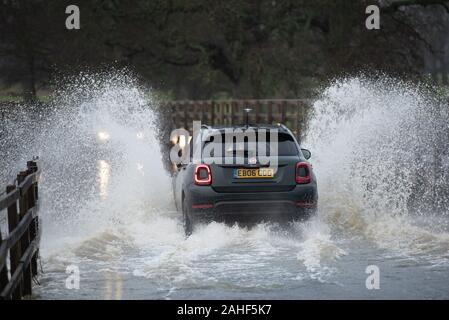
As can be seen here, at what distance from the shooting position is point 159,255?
11875mm

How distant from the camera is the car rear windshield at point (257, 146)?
1336cm

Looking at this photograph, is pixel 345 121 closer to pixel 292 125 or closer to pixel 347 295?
pixel 292 125

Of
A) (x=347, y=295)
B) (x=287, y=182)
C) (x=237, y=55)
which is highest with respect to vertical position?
(x=237, y=55)

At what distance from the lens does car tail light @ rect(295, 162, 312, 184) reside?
523 inches

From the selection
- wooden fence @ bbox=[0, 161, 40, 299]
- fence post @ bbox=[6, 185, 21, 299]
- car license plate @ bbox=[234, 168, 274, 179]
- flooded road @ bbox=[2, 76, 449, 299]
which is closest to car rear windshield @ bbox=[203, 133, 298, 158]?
car license plate @ bbox=[234, 168, 274, 179]

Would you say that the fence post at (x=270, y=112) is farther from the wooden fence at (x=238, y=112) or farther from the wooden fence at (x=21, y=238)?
the wooden fence at (x=21, y=238)

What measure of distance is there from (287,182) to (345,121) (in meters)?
9.12

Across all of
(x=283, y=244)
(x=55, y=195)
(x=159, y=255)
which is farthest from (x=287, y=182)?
(x=55, y=195)

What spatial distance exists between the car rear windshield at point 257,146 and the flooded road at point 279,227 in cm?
102

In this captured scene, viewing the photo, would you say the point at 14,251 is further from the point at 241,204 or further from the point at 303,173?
the point at 303,173

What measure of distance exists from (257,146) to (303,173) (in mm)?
744

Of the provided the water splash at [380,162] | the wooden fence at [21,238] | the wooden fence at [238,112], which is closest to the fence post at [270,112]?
the wooden fence at [238,112]

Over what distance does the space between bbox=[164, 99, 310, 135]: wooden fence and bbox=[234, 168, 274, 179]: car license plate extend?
574 inches

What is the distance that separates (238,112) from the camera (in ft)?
108
